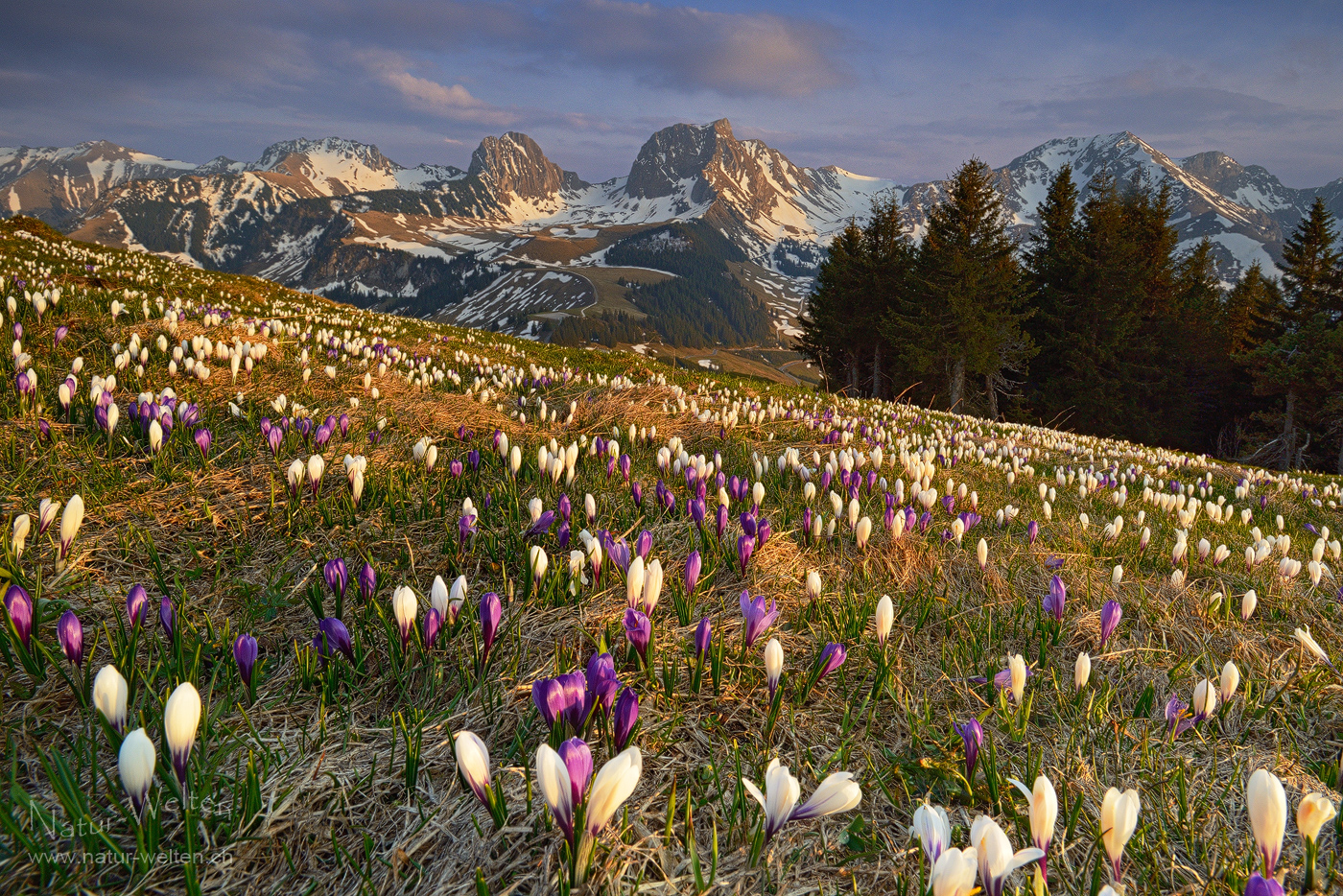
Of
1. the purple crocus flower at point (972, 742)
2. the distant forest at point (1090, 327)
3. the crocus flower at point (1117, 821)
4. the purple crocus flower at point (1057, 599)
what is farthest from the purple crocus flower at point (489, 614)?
the distant forest at point (1090, 327)

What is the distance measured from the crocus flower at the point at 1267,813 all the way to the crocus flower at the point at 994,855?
1.90 feet

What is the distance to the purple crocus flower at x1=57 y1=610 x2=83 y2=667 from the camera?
1877mm

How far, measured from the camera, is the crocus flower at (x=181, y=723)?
148cm

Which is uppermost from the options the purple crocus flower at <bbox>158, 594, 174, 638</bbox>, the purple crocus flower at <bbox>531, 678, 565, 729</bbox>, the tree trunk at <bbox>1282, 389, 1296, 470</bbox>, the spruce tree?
the spruce tree

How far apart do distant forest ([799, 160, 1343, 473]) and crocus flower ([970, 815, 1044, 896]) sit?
39561mm

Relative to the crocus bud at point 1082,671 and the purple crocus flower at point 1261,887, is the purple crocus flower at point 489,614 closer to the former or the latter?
the purple crocus flower at point 1261,887

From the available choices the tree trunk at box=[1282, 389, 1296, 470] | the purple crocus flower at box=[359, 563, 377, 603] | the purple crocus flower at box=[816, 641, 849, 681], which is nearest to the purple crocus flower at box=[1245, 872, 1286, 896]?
the purple crocus flower at box=[816, 641, 849, 681]

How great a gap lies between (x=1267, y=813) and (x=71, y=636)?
331 cm

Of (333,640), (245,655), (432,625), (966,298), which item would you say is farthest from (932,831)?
(966,298)

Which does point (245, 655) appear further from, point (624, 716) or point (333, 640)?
point (624, 716)

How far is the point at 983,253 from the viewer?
41.5 m

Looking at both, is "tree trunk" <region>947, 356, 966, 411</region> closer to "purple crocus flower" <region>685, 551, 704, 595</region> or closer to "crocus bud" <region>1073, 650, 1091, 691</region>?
"crocus bud" <region>1073, 650, 1091, 691</region>

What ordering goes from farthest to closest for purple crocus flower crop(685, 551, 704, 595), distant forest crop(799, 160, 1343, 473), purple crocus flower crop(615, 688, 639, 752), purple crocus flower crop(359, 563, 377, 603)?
distant forest crop(799, 160, 1343, 473)
purple crocus flower crop(685, 551, 704, 595)
purple crocus flower crop(359, 563, 377, 603)
purple crocus flower crop(615, 688, 639, 752)

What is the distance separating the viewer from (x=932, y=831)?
149cm
